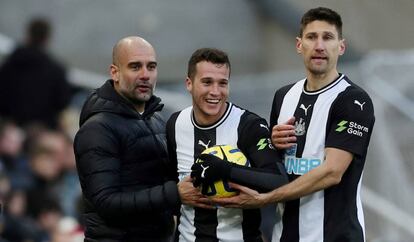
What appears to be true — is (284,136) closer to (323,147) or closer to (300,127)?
(300,127)

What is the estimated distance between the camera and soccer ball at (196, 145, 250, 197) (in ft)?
20.5

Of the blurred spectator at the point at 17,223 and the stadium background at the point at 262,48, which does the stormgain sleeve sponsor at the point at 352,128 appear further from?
the stadium background at the point at 262,48

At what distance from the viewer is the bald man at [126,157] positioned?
6508 mm

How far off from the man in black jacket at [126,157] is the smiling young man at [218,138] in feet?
0.58

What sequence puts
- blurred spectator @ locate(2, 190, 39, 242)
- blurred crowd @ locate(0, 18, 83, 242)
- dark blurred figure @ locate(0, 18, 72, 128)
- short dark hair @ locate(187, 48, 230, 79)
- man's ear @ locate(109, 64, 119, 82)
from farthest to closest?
dark blurred figure @ locate(0, 18, 72, 128) → blurred crowd @ locate(0, 18, 83, 242) → blurred spectator @ locate(2, 190, 39, 242) → man's ear @ locate(109, 64, 119, 82) → short dark hair @ locate(187, 48, 230, 79)

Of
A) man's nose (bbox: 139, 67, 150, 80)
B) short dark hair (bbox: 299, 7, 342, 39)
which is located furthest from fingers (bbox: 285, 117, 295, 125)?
man's nose (bbox: 139, 67, 150, 80)

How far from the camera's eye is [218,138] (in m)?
6.45

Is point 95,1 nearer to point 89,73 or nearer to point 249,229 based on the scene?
point 89,73

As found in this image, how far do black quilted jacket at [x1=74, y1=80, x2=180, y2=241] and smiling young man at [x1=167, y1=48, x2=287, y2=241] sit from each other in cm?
18

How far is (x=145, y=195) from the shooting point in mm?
6484

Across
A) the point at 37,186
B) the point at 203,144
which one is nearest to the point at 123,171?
the point at 203,144

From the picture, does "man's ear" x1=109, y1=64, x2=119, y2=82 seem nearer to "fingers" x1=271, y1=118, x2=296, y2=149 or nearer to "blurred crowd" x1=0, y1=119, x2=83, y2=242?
"fingers" x1=271, y1=118, x2=296, y2=149

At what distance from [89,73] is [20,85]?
190cm

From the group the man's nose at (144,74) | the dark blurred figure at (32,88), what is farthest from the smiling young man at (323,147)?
the dark blurred figure at (32,88)
